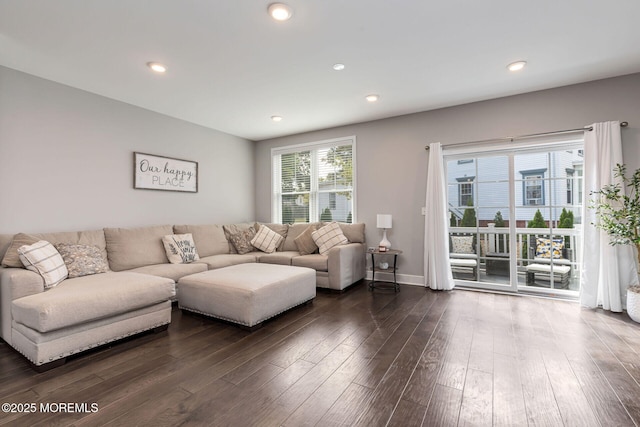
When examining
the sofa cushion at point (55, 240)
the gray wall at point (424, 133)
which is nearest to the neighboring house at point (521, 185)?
the gray wall at point (424, 133)

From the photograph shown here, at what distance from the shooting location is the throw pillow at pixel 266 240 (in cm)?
487

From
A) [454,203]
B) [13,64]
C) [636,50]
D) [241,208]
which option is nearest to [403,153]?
[454,203]

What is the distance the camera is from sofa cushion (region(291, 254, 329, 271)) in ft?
13.5

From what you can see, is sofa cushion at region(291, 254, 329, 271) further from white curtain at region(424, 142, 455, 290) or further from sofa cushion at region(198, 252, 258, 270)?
white curtain at region(424, 142, 455, 290)

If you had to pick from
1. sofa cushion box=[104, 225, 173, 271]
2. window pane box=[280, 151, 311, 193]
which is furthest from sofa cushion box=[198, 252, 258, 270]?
window pane box=[280, 151, 311, 193]

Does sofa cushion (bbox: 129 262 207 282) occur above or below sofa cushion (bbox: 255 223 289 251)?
below

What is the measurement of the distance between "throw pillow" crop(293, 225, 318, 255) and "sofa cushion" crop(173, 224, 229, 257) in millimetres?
1167

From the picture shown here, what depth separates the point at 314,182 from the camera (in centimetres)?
545

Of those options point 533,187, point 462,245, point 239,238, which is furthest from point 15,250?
point 533,187

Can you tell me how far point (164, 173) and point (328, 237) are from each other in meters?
2.60

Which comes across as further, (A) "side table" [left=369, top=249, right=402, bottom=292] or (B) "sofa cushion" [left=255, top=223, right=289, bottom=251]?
(B) "sofa cushion" [left=255, top=223, right=289, bottom=251]

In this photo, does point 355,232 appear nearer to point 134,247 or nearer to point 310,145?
point 310,145

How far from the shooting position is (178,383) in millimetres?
1871

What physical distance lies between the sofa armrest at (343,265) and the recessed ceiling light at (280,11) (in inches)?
107
